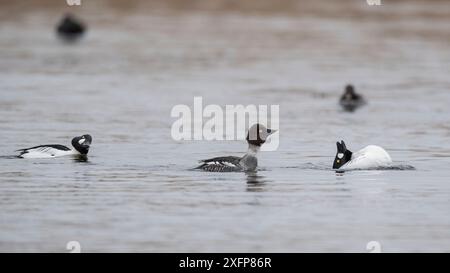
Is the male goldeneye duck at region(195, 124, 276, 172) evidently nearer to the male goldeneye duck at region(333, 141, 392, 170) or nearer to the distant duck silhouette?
the male goldeneye duck at region(333, 141, 392, 170)

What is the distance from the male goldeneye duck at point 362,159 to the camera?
19.4 meters

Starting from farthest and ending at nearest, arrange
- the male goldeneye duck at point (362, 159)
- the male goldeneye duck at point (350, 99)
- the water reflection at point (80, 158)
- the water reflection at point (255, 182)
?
the male goldeneye duck at point (350, 99), the water reflection at point (80, 158), the male goldeneye duck at point (362, 159), the water reflection at point (255, 182)

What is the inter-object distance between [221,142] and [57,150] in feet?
12.1

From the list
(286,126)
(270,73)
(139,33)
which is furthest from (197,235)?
(139,33)

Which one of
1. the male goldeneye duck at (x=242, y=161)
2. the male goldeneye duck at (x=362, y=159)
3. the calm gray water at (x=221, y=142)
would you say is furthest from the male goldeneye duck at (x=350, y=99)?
the male goldeneye duck at (x=242, y=161)

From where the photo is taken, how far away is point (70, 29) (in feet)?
153

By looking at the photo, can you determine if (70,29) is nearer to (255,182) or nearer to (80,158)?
(80,158)

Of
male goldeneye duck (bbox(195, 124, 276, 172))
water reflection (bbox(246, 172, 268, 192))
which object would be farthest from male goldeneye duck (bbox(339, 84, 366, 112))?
water reflection (bbox(246, 172, 268, 192))

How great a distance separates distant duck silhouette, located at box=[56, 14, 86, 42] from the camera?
46.4 metres

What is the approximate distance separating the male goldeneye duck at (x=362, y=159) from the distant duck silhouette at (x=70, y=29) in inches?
1089

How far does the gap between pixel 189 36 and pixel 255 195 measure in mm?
30046

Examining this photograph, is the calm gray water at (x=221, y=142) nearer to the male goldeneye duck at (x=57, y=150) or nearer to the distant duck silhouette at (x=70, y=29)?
the male goldeneye duck at (x=57, y=150)

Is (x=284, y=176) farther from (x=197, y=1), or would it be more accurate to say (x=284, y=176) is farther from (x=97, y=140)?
(x=197, y=1)

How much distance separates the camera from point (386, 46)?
1720 inches
